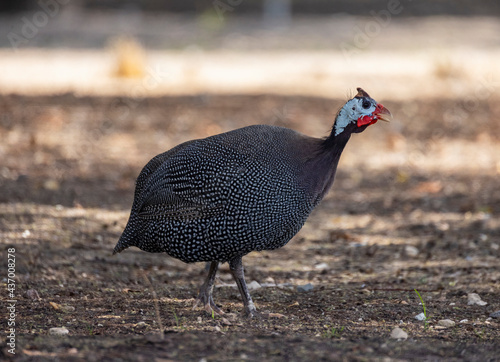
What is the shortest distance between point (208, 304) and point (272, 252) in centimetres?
169

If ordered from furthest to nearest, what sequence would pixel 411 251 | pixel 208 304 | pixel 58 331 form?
pixel 411 251
pixel 208 304
pixel 58 331

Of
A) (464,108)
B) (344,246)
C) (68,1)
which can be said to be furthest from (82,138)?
(68,1)

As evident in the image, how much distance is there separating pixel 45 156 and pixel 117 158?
79 cm

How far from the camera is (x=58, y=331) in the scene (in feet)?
12.7

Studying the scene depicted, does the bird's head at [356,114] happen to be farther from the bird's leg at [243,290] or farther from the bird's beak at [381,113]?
the bird's leg at [243,290]

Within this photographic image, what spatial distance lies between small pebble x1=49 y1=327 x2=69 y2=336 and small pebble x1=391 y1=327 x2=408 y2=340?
166 cm

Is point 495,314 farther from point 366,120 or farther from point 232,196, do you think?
point 232,196

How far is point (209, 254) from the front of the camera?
4234 mm

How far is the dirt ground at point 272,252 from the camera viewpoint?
3.75 meters

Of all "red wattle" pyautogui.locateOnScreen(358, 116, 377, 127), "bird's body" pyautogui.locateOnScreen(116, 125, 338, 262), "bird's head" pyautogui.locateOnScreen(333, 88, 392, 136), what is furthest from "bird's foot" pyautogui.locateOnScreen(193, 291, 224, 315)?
"red wattle" pyautogui.locateOnScreen(358, 116, 377, 127)

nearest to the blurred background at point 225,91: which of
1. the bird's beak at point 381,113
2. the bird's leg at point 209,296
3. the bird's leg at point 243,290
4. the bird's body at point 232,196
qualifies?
the bird's beak at point 381,113

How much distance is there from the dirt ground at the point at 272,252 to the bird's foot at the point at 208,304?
8 cm

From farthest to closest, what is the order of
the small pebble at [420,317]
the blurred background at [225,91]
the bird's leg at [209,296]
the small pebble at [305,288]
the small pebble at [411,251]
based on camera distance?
the blurred background at [225,91], the small pebble at [411,251], the small pebble at [305,288], the bird's leg at [209,296], the small pebble at [420,317]

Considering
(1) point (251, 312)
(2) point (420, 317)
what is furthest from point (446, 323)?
(1) point (251, 312)
